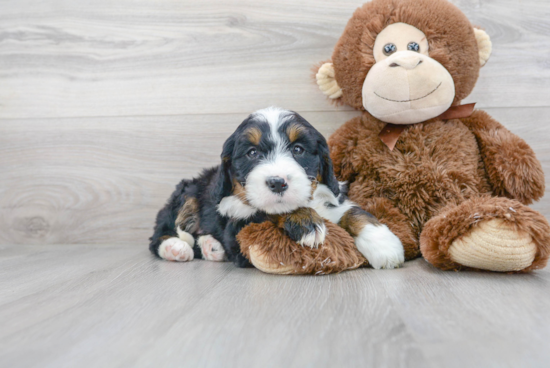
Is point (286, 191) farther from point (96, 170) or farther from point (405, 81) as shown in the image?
point (96, 170)

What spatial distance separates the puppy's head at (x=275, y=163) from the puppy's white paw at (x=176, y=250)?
0.36m

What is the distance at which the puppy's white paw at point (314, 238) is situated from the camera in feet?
4.94

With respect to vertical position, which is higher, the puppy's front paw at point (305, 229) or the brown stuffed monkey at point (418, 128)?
the brown stuffed monkey at point (418, 128)

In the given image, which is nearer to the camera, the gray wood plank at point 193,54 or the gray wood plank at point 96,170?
the gray wood plank at point 193,54

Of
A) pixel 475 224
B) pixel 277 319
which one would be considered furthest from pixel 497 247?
pixel 277 319

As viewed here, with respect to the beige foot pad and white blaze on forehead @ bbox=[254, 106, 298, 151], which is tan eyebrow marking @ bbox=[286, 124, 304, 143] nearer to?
white blaze on forehead @ bbox=[254, 106, 298, 151]

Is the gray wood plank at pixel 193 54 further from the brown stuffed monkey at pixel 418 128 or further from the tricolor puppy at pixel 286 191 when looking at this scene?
the tricolor puppy at pixel 286 191

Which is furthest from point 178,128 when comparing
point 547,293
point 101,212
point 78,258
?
point 547,293

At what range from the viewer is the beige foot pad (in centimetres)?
136

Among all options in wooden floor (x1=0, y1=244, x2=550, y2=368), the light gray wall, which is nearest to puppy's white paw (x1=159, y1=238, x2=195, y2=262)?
wooden floor (x1=0, y1=244, x2=550, y2=368)

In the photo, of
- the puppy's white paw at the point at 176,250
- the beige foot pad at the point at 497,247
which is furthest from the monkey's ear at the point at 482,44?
the puppy's white paw at the point at 176,250

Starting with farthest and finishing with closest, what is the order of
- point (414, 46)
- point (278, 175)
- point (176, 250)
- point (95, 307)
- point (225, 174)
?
point (176, 250) → point (414, 46) → point (225, 174) → point (278, 175) → point (95, 307)

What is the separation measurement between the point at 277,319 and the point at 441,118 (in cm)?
127

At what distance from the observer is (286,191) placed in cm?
147
